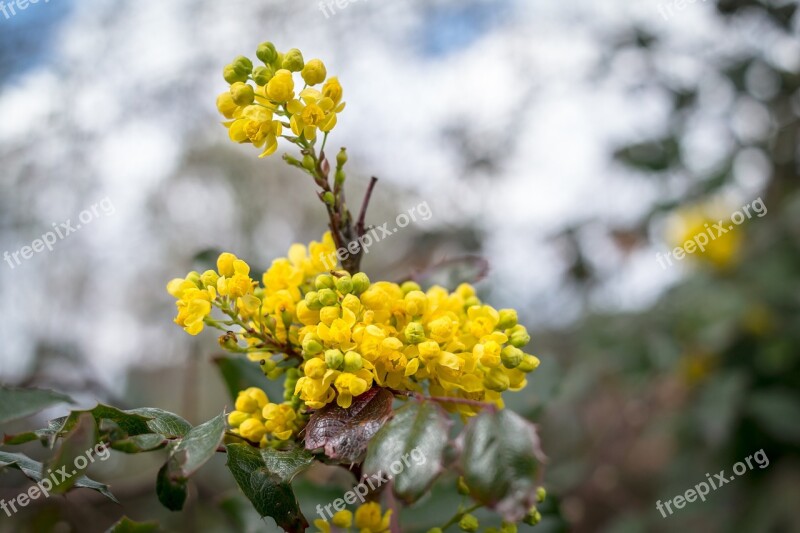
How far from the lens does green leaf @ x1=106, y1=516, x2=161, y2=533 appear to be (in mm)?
749

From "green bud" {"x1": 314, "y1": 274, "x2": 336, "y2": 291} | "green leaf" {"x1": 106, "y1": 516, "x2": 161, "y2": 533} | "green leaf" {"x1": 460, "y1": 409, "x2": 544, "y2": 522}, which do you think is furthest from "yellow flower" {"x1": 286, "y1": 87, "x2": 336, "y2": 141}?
"green leaf" {"x1": 106, "y1": 516, "x2": 161, "y2": 533}

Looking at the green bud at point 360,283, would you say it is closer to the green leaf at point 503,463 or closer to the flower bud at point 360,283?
the flower bud at point 360,283

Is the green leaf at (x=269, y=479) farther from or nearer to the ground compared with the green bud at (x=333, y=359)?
nearer to the ground

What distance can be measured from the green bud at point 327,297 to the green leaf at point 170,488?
0.22 meters

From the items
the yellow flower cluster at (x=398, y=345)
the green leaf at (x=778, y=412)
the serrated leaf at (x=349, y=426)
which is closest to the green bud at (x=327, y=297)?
the yellow flower cluster at (x=398, y=345)

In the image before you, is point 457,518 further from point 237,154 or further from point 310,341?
point 237,154

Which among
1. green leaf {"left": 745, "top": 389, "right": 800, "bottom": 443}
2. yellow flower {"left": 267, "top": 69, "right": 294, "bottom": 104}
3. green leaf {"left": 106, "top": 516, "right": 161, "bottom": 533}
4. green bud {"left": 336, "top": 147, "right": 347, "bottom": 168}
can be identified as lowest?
green leaf {"left": 745, "top": 389, "right": 800, "bottom": 443}

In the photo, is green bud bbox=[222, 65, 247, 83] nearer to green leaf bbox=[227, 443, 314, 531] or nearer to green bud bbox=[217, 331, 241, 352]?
green bud bbox=[217, 331, 241, 352]

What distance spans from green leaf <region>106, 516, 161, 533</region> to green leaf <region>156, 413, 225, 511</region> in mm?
163

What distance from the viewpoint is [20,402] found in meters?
0.65

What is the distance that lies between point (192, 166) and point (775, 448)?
3.07 metres

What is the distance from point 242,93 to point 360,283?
0.85 feet

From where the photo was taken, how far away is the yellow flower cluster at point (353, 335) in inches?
26.7

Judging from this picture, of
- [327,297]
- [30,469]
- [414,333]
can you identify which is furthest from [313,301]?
[30,469]
